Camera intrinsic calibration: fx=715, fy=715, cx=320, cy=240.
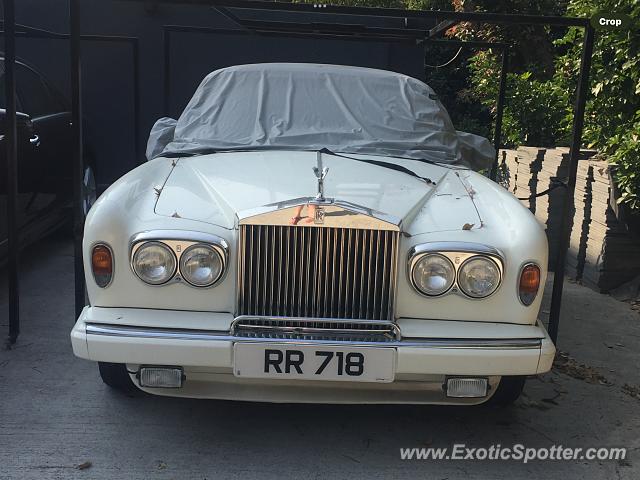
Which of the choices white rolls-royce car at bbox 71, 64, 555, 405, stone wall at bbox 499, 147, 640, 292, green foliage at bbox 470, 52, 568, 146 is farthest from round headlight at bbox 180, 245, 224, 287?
green foliage at bbox 470, 52, 568, 146

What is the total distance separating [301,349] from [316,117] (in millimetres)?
2081

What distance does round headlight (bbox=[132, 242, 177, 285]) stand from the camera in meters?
3.01

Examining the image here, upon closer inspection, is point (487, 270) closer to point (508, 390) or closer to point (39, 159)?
point (508, 390)

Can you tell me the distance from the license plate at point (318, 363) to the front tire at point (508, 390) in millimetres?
923

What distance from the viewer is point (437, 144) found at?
4.56 meters

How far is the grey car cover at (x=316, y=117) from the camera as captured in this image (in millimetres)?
4367

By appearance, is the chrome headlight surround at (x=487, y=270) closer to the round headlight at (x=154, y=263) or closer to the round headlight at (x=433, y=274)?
the round headlight at (x=433, y=274)

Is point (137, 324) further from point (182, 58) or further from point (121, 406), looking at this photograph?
point (182, 58)

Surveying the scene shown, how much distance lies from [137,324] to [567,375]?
271cm

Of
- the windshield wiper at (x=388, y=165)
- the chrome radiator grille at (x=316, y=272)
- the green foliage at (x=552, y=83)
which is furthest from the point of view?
the green foliage at (x=552, y=83)

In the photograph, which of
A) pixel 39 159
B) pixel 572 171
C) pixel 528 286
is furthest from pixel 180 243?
pixel 39 159

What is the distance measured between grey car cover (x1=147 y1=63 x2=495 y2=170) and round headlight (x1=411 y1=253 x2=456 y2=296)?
1.37 meters

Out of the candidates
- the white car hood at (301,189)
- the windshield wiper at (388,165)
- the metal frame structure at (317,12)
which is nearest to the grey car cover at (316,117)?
the windshield wiper at (388,165)

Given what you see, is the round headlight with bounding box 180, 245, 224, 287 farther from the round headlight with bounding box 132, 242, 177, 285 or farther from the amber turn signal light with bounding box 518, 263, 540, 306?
the amber turn signal light with bounding box 518, 263, 540, 306
